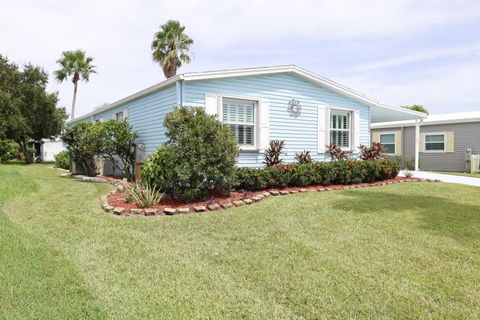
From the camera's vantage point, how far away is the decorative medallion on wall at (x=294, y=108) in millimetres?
10680

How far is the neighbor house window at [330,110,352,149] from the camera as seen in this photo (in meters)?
11.9

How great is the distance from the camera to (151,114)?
1055cm

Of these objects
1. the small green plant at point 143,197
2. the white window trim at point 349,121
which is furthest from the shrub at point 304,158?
the small green plant at point 143,197

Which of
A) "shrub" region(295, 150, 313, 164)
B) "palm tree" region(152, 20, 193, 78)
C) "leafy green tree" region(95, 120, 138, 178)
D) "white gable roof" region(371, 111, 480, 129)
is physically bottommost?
"shrub" region(295, 150, 313, 164)

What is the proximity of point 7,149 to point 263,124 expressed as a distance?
2193 cm

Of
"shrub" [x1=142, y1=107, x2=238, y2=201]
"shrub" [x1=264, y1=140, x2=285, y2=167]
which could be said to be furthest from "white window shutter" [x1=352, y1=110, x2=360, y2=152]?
"shrub" [x1=142, y1=107, x2=238, y2=201]

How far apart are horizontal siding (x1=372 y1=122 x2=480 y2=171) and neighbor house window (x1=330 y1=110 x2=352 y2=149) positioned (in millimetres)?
7954

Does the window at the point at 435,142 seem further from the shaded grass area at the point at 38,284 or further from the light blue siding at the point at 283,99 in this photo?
the shaded grass area at the point at 38,284

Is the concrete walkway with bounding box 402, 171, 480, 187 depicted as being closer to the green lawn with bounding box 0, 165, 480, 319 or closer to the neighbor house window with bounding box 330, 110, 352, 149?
the neighbor house window with bounding box 330, 110, 352, 149

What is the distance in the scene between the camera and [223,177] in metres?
7.33

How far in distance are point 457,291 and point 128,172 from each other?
33.6 feet

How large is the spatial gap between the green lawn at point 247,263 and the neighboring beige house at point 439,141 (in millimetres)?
11972

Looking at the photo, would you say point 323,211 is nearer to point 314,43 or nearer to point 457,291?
point 457,291

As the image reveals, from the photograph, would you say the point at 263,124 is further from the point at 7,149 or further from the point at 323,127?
the point at 7,149
